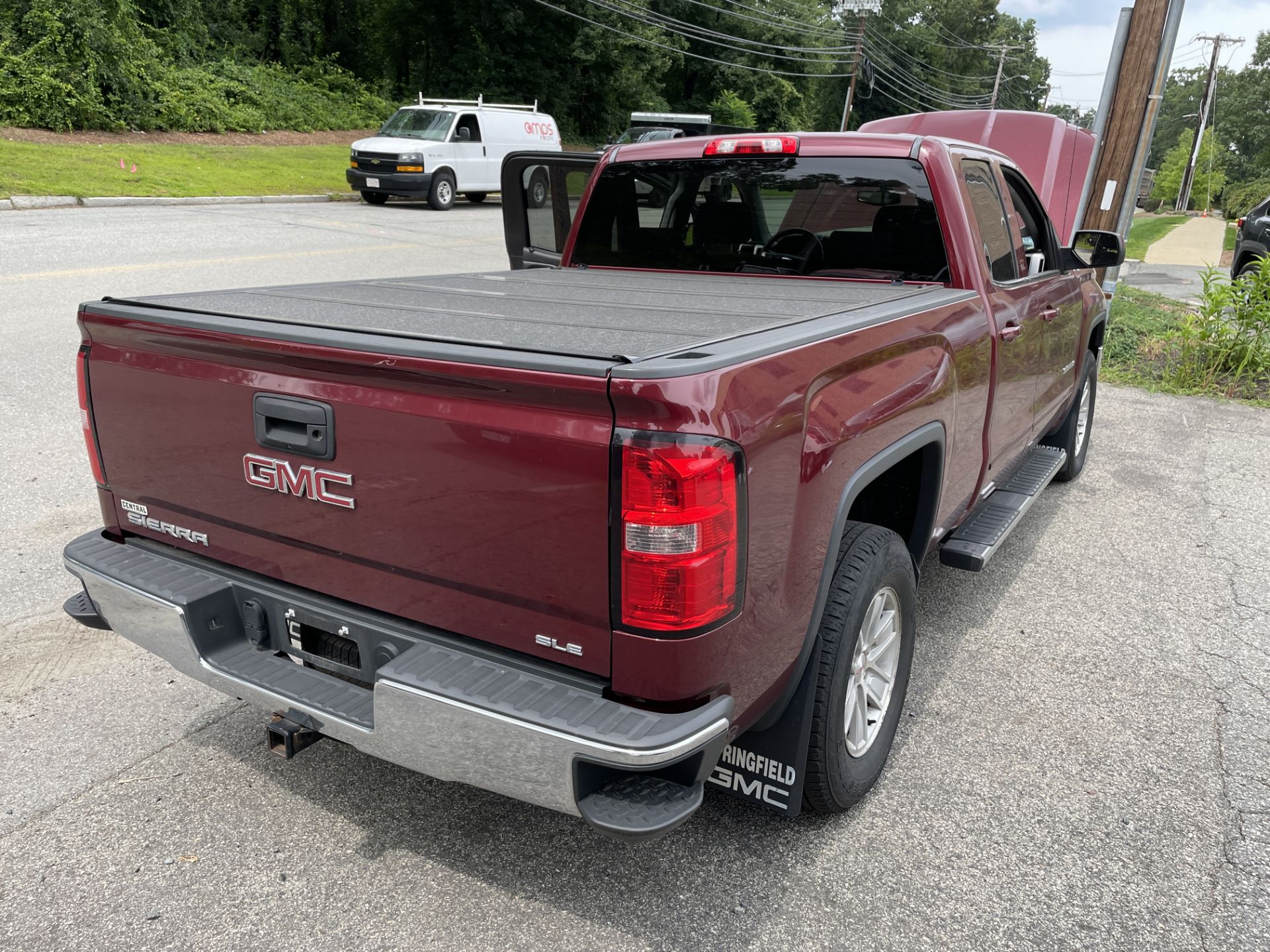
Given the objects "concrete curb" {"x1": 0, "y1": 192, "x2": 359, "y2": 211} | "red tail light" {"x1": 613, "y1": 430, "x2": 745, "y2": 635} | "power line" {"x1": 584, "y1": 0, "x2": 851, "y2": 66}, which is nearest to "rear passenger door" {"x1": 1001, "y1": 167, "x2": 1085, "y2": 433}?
"red tail light" {"x1": 613, "y1": 430, "x2": 745, "y2": 635}

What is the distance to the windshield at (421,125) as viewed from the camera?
795 inches

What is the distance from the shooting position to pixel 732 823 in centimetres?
280

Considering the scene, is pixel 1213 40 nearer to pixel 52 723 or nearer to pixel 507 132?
pixel 507 132

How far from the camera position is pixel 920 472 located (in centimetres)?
313

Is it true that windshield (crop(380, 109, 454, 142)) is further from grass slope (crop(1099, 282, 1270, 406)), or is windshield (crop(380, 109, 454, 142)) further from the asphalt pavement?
the asphalt pavement

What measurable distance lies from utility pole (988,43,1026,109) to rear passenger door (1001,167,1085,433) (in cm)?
8946

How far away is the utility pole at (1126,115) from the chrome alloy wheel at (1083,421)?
14.1ft

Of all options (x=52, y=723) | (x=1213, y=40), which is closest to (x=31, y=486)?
(x=52, y=723)

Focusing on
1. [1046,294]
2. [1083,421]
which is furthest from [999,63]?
[1046,294]

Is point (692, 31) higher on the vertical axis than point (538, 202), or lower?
higher

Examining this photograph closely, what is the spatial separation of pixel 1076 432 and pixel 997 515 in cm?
218

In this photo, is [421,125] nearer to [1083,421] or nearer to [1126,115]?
[1126,115]

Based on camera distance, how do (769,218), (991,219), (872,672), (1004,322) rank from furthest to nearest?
1. (769,218)
2. (991,219)
3. (1004,322)
4. (872,672)

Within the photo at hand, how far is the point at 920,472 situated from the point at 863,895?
1.34 m
